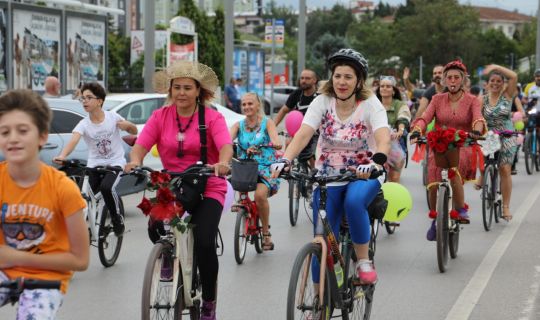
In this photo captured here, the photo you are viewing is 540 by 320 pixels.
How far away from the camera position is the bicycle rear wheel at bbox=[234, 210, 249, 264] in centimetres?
952

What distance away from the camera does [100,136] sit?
31.3 feet

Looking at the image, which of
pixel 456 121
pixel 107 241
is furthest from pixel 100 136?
pixel 456 121

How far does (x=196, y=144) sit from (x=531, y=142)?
14.9 m

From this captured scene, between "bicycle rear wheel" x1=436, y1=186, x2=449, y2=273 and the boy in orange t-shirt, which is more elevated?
the boy in orange t-shirt

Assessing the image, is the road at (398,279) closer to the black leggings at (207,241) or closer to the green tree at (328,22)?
the black leggings at (207,241)

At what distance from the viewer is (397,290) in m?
8.27

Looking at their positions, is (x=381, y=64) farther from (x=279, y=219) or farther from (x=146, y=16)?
(x=279, y=219)

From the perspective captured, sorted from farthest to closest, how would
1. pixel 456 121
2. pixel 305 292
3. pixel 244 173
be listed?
pixel 456 121, pixel 244 173, pixel 305 292

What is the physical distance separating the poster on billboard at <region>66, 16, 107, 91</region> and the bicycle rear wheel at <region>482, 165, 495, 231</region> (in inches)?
594

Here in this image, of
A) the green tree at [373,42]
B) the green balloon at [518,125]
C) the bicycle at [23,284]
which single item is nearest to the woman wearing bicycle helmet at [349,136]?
the bicycle at [23,284]

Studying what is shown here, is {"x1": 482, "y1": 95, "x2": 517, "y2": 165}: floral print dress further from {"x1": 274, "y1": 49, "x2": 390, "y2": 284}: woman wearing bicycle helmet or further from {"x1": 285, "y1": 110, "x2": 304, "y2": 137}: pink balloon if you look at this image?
{"x1": 274, "y1": 49, "x2": 390, "y2": 284}: woman wearing bicycle helmet

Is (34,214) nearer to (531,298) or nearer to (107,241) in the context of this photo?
(531,298)

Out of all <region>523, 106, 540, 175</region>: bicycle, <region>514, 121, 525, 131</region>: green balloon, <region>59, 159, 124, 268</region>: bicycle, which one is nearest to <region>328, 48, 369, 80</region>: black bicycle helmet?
<region>59, 159, 124, 268</region>: bicycle

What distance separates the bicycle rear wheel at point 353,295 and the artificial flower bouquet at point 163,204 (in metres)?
1.06
